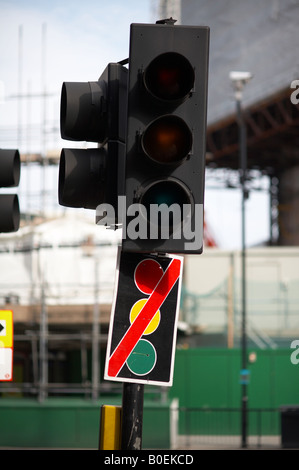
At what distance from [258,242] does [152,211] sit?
173 ft

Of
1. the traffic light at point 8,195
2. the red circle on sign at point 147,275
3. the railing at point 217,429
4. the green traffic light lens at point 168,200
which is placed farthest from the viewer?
the railing at point 217,429

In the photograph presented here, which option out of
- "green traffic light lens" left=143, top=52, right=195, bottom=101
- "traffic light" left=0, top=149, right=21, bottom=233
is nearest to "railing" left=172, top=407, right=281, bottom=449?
"traffic light" left=0, top=149, right=21, bottom=233

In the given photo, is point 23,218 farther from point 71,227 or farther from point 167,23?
point 167,23

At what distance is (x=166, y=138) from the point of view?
4336 millimetres

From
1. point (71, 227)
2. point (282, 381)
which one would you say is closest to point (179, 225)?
point (282, 381)

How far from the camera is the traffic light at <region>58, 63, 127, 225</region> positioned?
15.2 ft

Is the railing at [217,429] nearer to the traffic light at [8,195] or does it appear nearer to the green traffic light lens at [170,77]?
the traffic light at [8,195]

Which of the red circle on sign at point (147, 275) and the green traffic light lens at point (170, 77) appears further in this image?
the red circle on sign at point (147, 275)

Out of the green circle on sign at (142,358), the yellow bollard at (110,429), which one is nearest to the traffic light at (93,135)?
the green circle on sign at (142,358)

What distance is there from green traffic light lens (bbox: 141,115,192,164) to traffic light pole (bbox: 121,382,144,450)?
1.17 m

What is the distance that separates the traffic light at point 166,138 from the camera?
4.31m

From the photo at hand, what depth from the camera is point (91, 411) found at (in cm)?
2734

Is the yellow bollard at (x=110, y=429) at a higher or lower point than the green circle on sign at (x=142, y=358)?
lower
